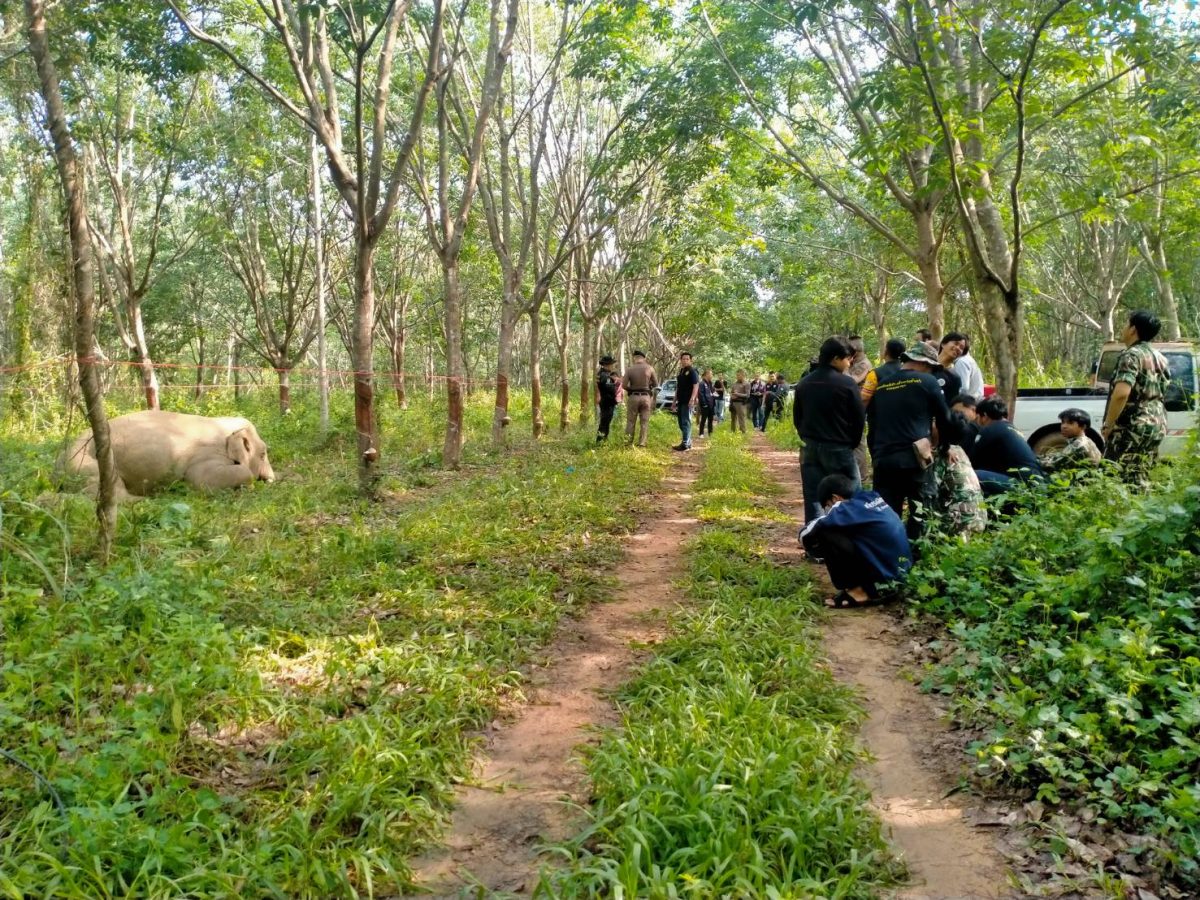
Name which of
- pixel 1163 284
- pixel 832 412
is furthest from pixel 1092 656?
pixel 1163 284

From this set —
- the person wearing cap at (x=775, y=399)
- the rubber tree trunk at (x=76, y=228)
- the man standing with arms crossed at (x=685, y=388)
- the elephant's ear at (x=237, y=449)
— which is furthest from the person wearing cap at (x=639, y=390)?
the person wearing cap at (x=775, y=399)

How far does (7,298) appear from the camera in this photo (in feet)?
65.5

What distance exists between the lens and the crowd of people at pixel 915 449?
5445 mm

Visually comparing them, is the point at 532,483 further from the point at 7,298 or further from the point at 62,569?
the point at 7,298

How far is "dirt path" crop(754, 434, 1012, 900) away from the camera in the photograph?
2682 millimetres

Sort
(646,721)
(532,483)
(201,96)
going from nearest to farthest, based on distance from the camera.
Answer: (646,721) → (532,483) → (201,96)

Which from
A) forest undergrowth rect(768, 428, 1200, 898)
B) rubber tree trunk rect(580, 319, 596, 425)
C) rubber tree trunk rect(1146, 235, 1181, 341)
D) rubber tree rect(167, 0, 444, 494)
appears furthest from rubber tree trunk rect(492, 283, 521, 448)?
rubber tree trunk rect(1146, 235, 1181, 341)

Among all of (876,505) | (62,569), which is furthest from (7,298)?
(876,505)

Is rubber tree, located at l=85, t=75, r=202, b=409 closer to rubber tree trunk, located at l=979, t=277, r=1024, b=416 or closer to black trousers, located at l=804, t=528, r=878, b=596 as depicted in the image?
black trousers, located at l=804, t=528, r=878, b=596

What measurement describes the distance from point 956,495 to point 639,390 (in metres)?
7.79

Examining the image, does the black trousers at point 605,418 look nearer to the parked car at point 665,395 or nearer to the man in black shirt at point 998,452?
the man in black shirt at point 998,452

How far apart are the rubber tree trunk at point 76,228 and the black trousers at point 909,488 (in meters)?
5.40

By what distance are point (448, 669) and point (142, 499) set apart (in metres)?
5.26

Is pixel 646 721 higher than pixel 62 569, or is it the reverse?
pixel 62 569
